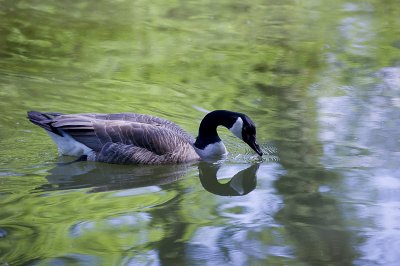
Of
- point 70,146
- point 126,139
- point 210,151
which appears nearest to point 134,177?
point 126,139

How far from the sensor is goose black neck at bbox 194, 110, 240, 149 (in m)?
9.05

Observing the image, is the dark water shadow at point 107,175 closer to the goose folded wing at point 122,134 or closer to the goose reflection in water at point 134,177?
the goose reflection in water at point 134,177

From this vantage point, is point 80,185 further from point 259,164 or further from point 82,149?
point 259,164

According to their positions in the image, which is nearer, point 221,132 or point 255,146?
point 255,146

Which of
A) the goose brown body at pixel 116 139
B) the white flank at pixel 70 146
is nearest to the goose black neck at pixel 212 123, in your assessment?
the goose brown body at pixel 116 139

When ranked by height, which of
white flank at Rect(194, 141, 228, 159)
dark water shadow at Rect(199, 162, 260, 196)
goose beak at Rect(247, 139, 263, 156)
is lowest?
dark water shadow at Rect(199, 162, 260, 196)

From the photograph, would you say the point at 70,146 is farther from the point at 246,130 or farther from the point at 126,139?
the point at 246,130

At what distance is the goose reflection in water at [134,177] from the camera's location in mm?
7938

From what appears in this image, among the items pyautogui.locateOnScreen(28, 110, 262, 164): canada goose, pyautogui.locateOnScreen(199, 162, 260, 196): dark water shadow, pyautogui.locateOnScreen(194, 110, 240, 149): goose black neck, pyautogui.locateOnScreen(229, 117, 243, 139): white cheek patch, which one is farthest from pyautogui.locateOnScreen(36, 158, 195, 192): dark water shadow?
pyautogui.locateOnScreen(229, 117, 243, 139): white cheek patch

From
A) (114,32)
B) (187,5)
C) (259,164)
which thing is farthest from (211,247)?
(187,5)

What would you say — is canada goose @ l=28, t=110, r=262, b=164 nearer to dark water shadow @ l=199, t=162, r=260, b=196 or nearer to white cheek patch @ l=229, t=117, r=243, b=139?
white cheek patch @ l=229, t=117, r=243, b=139

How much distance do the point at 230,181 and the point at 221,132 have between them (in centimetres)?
194

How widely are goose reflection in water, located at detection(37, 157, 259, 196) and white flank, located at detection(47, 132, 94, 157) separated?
12 cm

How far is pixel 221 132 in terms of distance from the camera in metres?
10.2
